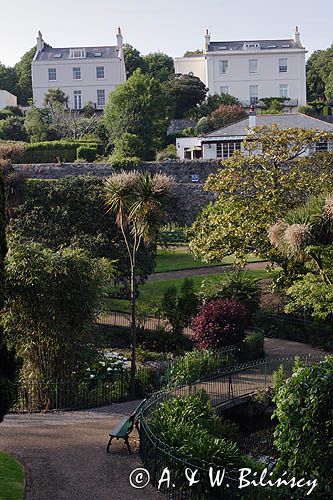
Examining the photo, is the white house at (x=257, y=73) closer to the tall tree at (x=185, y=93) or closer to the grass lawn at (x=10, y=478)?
the tall tree at (x=185, y=93)

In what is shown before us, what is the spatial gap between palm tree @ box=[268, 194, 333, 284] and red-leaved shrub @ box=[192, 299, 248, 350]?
2439 millimetres

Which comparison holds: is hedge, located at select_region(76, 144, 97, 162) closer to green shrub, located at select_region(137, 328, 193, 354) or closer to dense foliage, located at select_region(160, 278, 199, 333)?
dense foliage, located at select_region(160, 278, 199, 333)

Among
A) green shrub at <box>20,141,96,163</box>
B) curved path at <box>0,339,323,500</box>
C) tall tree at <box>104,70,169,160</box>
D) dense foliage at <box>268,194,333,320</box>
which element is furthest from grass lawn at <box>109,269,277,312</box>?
tall tree at <box>104,70,169,160</box>

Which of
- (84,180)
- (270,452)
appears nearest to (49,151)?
(84,180)

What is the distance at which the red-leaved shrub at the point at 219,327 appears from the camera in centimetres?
2198

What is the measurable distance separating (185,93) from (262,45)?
11.7 meters

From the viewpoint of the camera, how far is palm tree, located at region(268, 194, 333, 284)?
21516mm

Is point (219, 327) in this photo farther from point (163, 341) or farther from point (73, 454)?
point (73, 454)

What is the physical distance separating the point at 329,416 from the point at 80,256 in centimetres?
868

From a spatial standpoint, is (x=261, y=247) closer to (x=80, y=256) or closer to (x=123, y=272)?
(x=123, y=272)

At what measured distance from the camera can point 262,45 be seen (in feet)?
239

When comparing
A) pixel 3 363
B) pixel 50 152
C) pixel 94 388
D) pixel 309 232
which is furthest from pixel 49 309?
pixel 50 152

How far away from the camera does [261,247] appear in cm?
2673

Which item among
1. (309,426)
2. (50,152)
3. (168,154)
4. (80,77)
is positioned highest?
(80,77)
